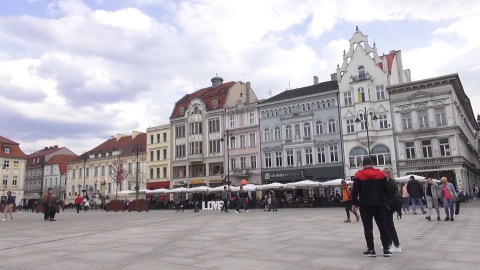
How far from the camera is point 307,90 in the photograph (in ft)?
163

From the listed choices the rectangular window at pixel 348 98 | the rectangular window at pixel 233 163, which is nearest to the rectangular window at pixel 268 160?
the rectangular window at pixel 233 163

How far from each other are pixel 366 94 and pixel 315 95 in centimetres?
596

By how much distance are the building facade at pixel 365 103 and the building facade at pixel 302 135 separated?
4.19 feet

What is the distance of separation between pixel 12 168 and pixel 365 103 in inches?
2634

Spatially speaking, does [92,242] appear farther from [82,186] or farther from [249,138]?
[82,186]

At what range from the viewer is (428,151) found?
39.9 metres

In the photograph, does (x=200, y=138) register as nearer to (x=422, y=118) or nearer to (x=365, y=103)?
(x=365, y=103)

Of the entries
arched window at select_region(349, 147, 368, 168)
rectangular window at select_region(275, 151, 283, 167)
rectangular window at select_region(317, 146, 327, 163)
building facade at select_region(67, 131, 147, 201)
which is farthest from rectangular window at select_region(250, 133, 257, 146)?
building facade at select_region(67, 131, 147, 201)

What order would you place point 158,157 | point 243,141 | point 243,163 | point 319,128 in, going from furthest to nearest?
point 158,157 → point 243,141 → point 243,163 → point 319,128

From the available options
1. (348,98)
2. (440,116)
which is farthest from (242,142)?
(440,116)

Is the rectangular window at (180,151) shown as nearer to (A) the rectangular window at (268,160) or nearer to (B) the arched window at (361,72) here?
(A) the rectangular window at (268,160)

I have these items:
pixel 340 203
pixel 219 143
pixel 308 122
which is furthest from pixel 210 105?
pixel 340 203

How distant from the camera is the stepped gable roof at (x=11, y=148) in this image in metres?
75.2

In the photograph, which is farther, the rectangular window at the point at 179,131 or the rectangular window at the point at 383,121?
the rectangular window at the point at 179,131
